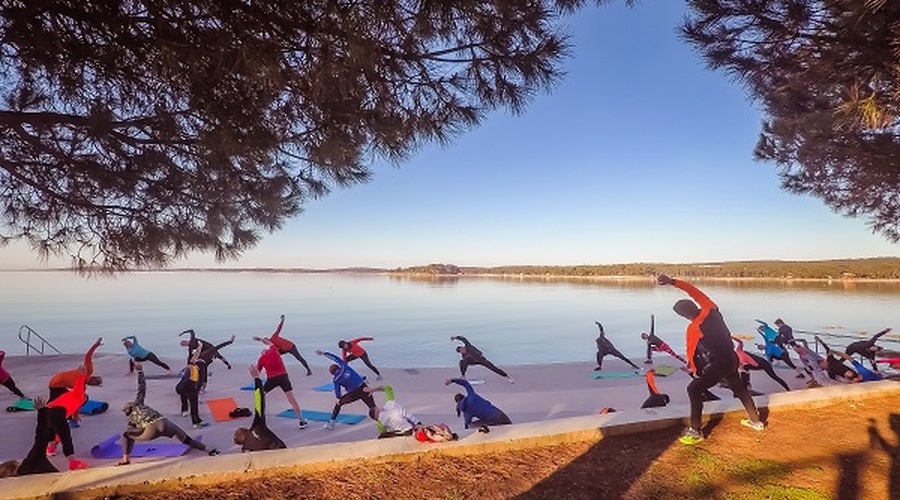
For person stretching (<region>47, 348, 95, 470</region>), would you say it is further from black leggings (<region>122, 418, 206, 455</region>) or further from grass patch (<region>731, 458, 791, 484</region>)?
grass patch (<region>731, 458, 791, 484</region>)

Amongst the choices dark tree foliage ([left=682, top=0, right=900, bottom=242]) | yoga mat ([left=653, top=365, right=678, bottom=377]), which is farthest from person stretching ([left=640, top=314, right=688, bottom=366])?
dark tree foliage ([left=682, top=0, right=900, bottom=242])

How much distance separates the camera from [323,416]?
27.3 feet

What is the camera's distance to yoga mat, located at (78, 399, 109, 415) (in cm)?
840

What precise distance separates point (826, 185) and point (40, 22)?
37.9ft

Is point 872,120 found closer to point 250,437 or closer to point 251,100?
point 251,100

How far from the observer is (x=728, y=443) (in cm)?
448

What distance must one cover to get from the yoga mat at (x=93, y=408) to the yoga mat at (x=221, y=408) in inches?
68.8

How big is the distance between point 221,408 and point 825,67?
9833mm

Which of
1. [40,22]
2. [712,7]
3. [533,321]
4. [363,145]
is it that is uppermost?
[712,7]

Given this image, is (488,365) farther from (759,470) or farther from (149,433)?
(759,470)

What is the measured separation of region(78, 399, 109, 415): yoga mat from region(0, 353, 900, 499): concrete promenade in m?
0.20

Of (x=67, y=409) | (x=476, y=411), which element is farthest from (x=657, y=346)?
(x=67, y=409)

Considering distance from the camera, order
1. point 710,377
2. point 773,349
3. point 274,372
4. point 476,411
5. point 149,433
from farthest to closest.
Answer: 1. point 773,349
2. point 274,372
3. point 476,411
4. point 149,433
5. point 710,377

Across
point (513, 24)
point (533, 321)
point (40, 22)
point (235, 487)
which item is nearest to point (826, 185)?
point (513, 24)
